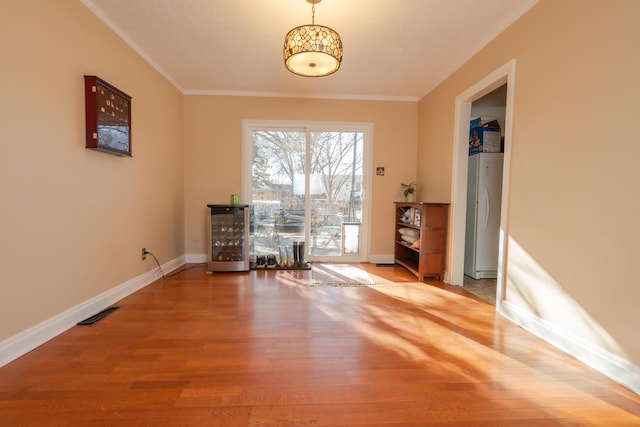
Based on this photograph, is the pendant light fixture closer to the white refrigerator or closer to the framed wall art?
the framed wall art

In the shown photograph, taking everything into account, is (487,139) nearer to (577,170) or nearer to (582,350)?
(577,170)

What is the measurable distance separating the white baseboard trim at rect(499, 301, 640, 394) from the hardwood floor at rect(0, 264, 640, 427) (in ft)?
0.18

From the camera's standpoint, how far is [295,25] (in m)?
2.48

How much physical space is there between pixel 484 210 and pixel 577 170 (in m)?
1.79

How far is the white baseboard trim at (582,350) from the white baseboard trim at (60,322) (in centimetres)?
353

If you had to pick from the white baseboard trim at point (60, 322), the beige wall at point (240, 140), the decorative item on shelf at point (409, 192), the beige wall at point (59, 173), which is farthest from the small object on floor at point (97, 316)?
the decorative item on shelf at point (409, 192)

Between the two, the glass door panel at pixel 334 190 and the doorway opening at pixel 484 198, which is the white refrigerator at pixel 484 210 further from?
the glass door panel at pixel 334 190

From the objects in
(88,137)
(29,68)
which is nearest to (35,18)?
(29,68)

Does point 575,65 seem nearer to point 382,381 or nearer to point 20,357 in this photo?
point 382,381

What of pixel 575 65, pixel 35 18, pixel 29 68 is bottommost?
pixel 29 68

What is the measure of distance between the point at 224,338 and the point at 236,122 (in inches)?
126

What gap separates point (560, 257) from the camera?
1857 millimetres

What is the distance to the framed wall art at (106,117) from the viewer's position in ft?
7.16

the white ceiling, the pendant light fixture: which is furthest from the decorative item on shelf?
the pendant light fixture
